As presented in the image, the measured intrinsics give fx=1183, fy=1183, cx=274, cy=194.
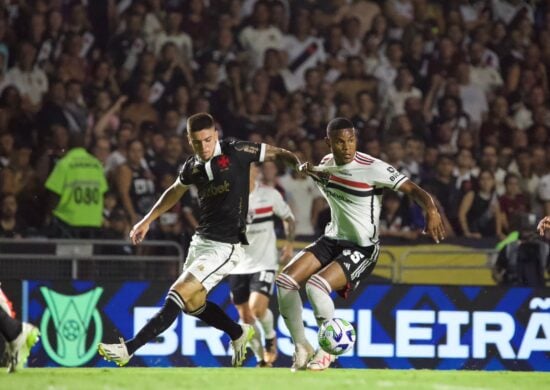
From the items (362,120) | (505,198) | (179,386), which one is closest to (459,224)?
(505,198)

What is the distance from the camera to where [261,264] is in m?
13.1

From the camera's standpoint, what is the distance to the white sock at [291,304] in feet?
33.0

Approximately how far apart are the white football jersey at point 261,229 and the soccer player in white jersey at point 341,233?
2848mm

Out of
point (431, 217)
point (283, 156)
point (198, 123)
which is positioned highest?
point (198, 123)

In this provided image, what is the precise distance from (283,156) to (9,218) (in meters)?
4.87

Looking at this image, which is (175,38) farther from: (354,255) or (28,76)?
(354,255)

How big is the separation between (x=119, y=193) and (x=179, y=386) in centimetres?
629

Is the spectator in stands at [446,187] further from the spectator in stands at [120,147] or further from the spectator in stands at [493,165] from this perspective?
the spectator in stands at [120,147]

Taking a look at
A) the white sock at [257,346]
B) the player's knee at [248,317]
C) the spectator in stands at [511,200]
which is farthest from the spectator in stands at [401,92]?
the white sock at [257,346]

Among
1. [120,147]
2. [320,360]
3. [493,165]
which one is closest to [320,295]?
[320,360]

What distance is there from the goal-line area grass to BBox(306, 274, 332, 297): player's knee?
695 mm

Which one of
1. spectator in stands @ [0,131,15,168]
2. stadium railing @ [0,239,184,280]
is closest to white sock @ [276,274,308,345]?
stadium railing @ [0,239,184,280]

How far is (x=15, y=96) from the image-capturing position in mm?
15195

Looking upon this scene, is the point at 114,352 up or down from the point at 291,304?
down
